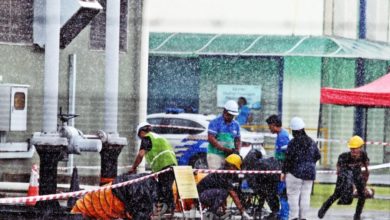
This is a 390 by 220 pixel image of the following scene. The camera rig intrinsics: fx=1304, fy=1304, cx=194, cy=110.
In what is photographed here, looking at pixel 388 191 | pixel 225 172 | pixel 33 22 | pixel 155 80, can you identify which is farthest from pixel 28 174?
pixel 155 80

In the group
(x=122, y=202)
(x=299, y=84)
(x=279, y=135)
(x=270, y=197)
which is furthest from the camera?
(x=299, y=84)

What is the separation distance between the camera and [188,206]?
494 inches

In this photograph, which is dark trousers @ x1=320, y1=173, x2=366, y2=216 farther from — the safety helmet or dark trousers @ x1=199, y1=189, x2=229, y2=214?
dark trousers @ x1=199, y1=189, x2=229, y2=214

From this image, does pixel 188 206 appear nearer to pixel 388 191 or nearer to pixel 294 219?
pixel 294 219

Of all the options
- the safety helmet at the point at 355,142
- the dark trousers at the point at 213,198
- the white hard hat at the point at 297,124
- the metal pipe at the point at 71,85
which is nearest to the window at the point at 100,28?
the metal pipe at the point at 71,85

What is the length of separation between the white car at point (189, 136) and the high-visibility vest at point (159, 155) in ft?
20.7

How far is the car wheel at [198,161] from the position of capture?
19.0 metres

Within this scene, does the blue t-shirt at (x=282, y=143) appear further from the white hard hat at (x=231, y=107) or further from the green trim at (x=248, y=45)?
the green trim at (x=248, y=45)

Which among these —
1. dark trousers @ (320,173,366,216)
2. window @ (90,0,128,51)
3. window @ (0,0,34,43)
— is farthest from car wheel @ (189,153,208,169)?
dark trousers @ (320,173,366,216)

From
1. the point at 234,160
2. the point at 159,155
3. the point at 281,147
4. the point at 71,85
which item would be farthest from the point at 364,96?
the point at 159,155

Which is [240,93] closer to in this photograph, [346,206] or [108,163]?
[346,206]

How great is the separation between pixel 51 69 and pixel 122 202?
2.33 metres

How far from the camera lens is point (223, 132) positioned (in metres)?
14.0

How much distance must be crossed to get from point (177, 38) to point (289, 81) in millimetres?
2420
